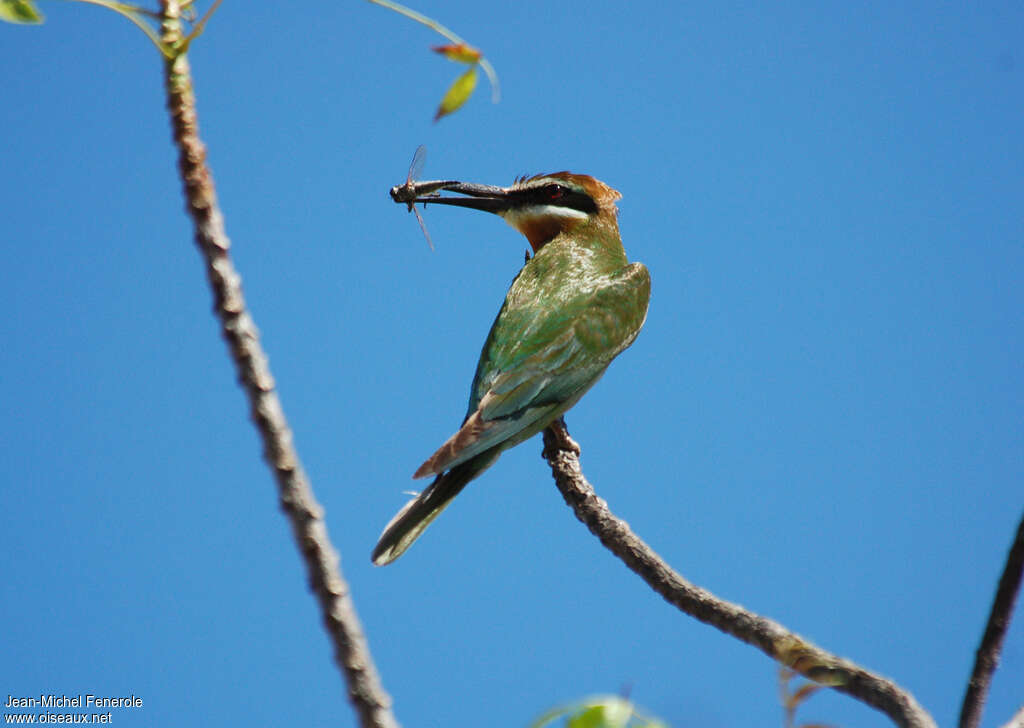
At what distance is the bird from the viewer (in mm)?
2918

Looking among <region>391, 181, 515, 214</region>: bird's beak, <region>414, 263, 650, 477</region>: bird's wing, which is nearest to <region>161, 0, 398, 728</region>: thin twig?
<region>414, 263, 650, 477</region>: bird's wing

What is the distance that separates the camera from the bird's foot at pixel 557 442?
3.25 m

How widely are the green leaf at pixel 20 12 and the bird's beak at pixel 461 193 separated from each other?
286cm

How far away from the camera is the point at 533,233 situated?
4410 millimetres

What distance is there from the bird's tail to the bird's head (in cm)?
159

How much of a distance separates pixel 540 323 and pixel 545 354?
15 cm

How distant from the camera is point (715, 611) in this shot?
85.1 inches

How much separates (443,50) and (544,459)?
229cm

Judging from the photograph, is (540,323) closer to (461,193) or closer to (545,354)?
(545,354)

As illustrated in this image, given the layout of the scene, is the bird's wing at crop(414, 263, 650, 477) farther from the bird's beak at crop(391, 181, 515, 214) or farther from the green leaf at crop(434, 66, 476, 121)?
the green leaf at crop(434, 66, 476, 121)

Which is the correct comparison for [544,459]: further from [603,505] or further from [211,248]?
[211,248]

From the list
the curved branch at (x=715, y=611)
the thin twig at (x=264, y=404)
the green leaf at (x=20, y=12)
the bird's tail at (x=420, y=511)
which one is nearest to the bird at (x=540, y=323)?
the bird's tail at (x=420, y=511)

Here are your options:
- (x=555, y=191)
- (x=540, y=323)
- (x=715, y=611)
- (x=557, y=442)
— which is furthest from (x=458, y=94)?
(x=555, y=191)

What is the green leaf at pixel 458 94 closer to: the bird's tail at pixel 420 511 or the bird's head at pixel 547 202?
the bird's tail at pixel 420 511
